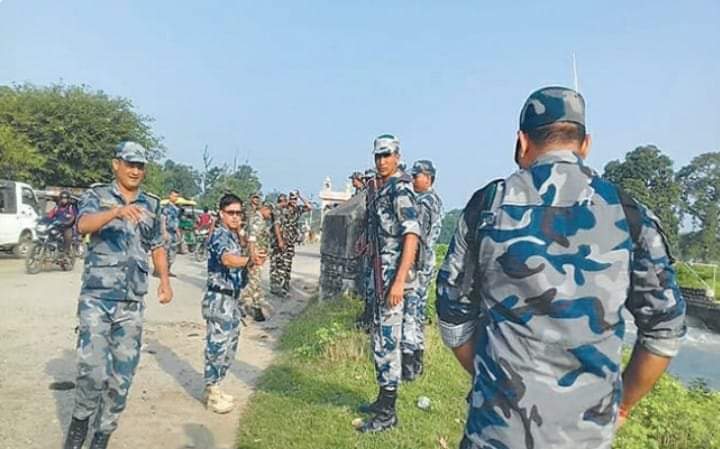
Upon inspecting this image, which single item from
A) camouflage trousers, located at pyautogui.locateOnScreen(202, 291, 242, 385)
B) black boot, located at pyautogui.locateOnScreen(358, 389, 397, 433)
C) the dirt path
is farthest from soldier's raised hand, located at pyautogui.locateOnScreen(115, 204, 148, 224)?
black boot, located at pyautogui.locateOnScreen(358, 389, 397, 433)

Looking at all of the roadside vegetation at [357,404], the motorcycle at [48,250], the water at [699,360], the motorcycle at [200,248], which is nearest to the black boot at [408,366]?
the roadside vegetation at [357,404]

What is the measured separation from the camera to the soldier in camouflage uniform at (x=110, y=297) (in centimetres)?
360

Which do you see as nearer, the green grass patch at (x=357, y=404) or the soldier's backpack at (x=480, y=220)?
the soldier's backpack at (x=480, y=220)

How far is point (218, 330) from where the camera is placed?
4.87 meters

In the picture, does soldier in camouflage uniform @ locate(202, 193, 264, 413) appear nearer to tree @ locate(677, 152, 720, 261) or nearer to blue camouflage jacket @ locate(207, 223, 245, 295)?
blue camouflage jacket @ locate(207, 223, 245, 295)

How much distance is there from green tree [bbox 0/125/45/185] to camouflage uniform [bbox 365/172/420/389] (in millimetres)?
22086

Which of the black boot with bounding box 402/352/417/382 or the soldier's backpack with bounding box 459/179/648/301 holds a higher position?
the soldier's backpack with bounding box 459/179/648/301

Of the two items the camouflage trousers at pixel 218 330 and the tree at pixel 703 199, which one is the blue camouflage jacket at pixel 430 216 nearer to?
the camouflage trousers at pixel 218 330

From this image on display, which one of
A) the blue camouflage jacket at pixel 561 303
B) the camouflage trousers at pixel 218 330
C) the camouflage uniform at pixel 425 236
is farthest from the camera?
the camouflage uniform at pixel 425 236

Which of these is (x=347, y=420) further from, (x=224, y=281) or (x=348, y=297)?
(x=348, y=297)

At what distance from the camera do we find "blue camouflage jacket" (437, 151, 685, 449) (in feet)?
5.60

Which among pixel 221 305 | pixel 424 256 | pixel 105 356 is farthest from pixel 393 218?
pixel 105 356

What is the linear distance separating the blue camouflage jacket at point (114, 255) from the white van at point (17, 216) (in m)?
12.9

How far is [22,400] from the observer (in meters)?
4.91
